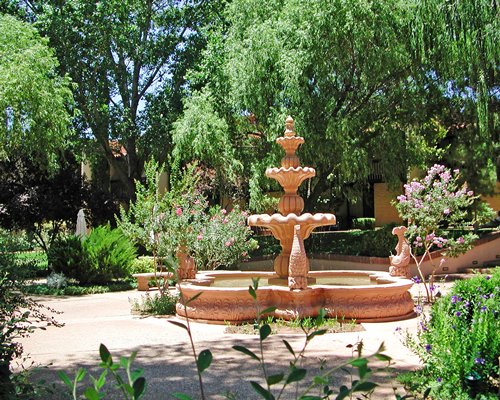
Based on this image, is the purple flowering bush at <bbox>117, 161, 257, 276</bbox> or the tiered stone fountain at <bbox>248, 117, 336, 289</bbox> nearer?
the tiered stone fountain at <bbox>248, 117, 336, 289</bbox>

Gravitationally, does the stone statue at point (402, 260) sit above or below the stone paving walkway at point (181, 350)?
above

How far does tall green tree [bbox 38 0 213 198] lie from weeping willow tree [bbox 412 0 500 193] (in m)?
12.5

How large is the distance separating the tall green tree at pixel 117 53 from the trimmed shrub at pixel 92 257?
993 centimetres

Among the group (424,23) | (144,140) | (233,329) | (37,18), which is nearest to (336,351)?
(233,329)

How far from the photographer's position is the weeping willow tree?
16.7 metres

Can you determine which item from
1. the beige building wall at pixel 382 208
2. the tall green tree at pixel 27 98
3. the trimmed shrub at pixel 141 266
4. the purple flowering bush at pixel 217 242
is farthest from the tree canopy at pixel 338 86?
the beige building wall at pixel 382 208

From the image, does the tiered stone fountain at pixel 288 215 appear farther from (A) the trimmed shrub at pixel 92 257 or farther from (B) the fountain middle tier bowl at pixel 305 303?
(A) the trimmed shrub at pixel 92 257

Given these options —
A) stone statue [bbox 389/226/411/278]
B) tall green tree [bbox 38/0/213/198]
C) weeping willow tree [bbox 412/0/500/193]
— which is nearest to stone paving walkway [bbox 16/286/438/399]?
stone statue [bbox 389/226/411/278]

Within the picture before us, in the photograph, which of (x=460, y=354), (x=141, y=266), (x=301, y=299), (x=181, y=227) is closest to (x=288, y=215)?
(x=301, y=299)

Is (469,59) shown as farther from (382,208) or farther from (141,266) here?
(382,208)

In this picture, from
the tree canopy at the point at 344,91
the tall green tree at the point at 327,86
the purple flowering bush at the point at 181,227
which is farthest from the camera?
the tall green tree at the point at 327,86

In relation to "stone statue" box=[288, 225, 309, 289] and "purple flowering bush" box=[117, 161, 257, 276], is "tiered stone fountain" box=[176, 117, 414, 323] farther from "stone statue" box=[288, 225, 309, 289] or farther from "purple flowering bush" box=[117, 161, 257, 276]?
"purple flowering bush" box=[117, 161, 257, 276]

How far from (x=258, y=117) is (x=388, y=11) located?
5.35 m

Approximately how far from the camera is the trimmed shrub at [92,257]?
54.5ft
